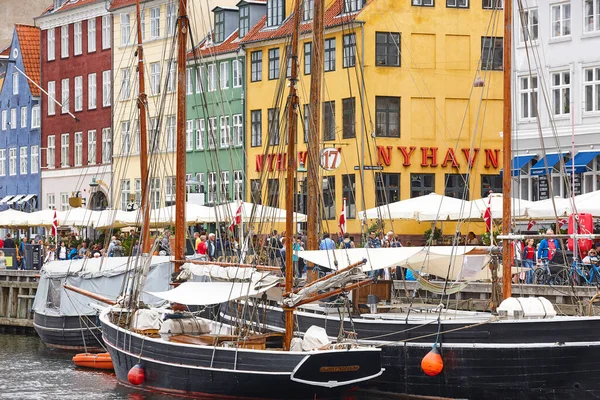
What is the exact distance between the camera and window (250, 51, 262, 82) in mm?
68875

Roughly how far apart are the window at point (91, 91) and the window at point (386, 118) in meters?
25.5

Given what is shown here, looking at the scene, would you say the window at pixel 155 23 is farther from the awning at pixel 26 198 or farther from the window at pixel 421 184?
the window at pixel 421 184

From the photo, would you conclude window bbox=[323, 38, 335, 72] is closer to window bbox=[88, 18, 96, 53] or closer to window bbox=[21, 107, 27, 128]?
window bbox=[88, 18, 96, 53]

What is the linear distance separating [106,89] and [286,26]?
17.9m

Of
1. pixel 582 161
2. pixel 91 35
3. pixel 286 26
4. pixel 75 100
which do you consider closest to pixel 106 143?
pixel 75 100

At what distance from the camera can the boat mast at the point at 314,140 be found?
32469 millimetres

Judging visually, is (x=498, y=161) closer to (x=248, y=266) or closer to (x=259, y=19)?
(x=259, y=19)

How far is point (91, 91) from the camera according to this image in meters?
82.7

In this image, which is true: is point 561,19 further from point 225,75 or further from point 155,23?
point 155,23

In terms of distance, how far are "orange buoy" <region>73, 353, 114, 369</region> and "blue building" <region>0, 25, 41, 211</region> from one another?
50.0m

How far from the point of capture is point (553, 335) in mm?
27344

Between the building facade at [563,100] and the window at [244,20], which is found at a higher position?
the window at [244,20]

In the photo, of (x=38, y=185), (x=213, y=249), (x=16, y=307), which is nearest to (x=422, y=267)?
(x=213, y=249)

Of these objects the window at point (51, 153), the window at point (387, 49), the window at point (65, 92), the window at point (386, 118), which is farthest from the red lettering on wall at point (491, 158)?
the window at point (51, 153)
